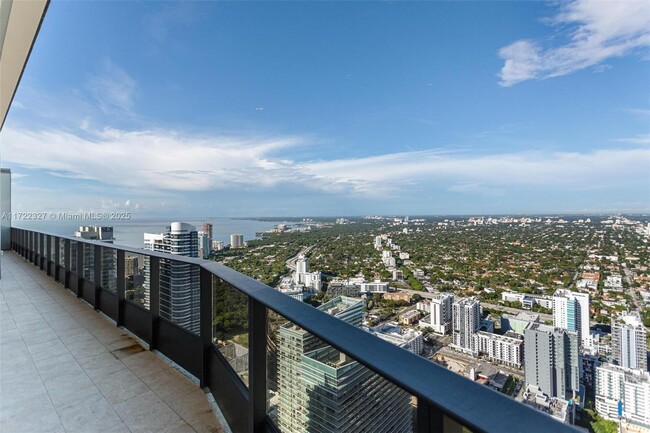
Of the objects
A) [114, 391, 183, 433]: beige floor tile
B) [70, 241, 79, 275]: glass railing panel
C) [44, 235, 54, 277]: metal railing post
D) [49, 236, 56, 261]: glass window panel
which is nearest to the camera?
[114, 391, 183, 433]: beige floor tile

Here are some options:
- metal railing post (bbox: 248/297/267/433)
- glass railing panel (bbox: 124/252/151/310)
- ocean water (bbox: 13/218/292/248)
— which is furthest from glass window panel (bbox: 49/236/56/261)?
metal railing post (bbox: 248/297/267/433)

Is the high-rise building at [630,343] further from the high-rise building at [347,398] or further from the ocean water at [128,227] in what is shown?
the ocean water at [128,227]

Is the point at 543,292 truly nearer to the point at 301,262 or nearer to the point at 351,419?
the point at 301,262

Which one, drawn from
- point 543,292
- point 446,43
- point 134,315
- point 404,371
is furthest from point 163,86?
point 404,371

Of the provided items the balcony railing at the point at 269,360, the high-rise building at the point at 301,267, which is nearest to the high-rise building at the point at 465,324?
the high-rise building at the point at 301,267

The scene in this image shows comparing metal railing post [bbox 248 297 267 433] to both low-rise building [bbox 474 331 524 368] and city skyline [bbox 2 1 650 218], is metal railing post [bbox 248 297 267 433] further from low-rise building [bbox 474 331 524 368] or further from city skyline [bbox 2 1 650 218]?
city skyline [bbox 2 1 650 218]
